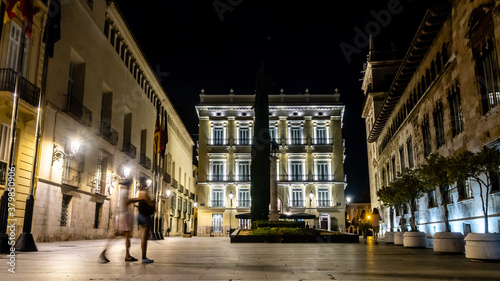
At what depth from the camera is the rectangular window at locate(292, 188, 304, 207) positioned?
5536cm

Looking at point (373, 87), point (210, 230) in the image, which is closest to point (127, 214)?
point (373, 87)

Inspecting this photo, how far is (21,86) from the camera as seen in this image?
1631 cm

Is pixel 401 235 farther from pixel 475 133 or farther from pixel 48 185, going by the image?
pixel 48 185

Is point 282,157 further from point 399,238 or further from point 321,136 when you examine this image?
point 399,238

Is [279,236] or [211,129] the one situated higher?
[211,129]

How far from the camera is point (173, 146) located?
49188 millimetres

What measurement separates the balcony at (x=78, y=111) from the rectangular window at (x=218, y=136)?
113 feet

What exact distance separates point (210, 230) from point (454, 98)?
42.3 metres

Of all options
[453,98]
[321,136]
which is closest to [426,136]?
[453,98]

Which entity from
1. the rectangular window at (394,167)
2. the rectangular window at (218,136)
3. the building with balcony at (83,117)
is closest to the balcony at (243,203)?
the rectangular window at (218,136)

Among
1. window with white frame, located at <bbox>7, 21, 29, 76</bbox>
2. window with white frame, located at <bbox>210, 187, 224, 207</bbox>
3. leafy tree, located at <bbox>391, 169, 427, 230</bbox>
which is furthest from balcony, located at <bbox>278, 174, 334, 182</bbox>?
window with white frame, located at <bbox>7, 21, 29, 76</bbox>

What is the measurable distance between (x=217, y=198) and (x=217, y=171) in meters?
3.82

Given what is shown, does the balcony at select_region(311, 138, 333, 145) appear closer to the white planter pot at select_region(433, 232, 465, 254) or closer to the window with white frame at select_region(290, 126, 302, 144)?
the window with white frame at select_region(290, 126, 302, 144)

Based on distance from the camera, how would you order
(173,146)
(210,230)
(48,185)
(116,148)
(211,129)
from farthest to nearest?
(211,129) < (210,230) < (173,146) < (116,148) < (48,185)
